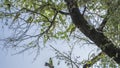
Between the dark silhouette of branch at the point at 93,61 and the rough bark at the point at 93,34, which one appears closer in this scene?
the rough bark at the point at 93,34

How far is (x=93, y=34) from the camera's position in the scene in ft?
41.4

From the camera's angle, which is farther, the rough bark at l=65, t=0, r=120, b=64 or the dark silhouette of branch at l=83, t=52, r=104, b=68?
the dark silhouette of branch at l=83, t=52, r=104, b=68

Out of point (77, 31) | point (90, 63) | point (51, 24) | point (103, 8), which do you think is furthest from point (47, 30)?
point (103, 8)

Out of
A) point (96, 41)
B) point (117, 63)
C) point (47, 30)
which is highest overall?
point (47, 30)

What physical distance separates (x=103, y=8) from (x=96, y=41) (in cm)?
137

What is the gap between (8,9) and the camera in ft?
41.9

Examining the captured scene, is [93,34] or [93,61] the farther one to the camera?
[93,61]

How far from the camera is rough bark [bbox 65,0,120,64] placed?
1228cm

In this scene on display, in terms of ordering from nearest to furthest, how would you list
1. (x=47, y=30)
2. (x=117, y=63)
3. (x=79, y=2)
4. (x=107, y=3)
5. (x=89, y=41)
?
(x=107, y=3) → (x=79, y=2) → (x=117, y=63) → (x=89, y=41) → (x=47, y=30)

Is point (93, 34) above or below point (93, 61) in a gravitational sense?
above

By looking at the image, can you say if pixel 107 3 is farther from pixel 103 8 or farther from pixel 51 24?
pixel 51 24

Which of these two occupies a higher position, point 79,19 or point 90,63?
point 79,19

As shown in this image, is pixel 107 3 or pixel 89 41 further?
pixel 89 41

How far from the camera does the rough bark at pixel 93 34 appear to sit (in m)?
12.3
